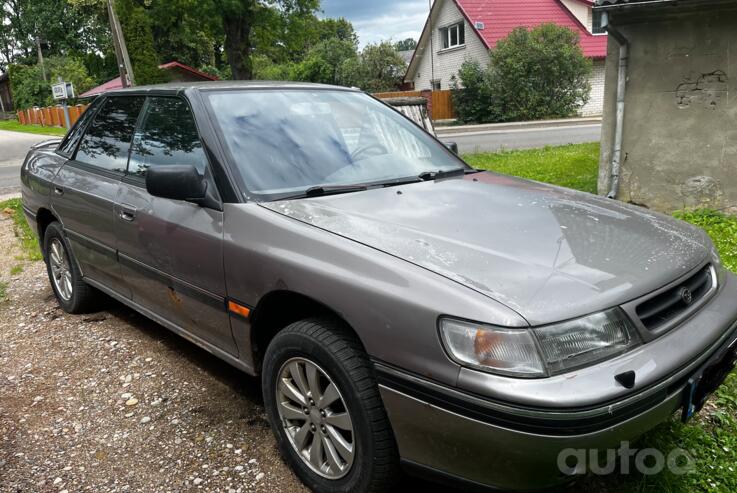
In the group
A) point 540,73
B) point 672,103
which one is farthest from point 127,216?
point 540,73

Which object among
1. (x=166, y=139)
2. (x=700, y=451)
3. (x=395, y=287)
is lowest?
(x=700, y=451)

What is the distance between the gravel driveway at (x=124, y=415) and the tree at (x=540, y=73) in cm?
2339

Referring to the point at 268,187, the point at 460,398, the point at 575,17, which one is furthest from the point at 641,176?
the point at 575,17

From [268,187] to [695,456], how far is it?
2265 millimetres

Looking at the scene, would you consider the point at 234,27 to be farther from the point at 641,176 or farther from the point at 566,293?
the point at 566,293

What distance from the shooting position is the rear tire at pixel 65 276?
4395 mm

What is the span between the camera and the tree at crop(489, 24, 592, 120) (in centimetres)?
2438

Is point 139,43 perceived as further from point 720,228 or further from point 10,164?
point 720,228

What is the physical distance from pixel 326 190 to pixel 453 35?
31.8m

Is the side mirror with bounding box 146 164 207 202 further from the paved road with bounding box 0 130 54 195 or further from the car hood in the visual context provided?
the paved road with bounding box 0 130 54 195

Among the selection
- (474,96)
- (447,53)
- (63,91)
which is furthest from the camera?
(447,53)

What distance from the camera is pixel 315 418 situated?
95.0 inches

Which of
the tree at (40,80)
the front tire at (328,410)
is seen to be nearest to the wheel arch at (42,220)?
the front tire at (328,410)

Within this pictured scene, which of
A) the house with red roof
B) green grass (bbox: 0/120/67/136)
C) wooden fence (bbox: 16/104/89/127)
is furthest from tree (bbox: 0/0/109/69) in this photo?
the house with red roof
